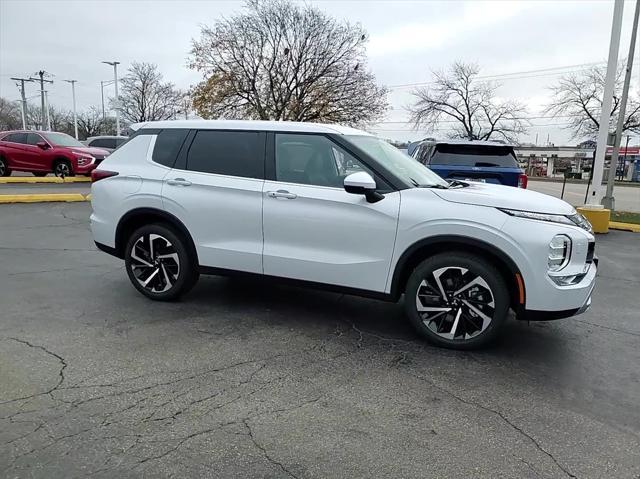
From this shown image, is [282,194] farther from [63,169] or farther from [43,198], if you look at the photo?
[63,169]

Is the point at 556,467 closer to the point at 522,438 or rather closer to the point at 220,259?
the point at 522,438

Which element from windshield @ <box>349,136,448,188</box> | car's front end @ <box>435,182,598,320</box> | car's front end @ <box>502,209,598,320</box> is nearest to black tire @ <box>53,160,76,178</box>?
windshield @ <box>349,136,448,188</box>

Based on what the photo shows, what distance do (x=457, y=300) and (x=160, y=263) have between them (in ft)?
9.66

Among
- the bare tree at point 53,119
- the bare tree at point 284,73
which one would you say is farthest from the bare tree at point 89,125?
the bare tree at point 284,73

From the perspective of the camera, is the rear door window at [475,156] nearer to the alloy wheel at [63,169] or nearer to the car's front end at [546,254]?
the car's front end at [546,254]

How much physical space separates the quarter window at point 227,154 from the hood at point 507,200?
5.67 ft

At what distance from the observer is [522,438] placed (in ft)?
9.20

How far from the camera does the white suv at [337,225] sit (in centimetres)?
374

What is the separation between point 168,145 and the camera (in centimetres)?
498

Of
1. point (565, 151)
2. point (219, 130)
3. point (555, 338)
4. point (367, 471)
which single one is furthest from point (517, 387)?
point (565, 151)

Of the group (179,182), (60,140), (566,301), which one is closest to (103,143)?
(60,140)

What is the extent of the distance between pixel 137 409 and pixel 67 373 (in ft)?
2.65

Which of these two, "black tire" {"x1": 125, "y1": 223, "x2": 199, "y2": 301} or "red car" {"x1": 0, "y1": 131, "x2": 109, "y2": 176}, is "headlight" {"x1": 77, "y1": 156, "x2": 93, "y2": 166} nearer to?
"red car" {"x1": 0, "y1": 131, "x2": 109, "y2": 176}

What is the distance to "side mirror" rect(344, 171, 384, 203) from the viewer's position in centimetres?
389
